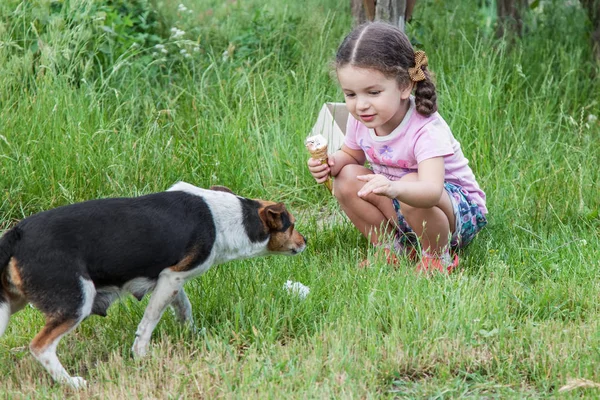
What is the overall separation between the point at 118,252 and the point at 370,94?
5.04 feet

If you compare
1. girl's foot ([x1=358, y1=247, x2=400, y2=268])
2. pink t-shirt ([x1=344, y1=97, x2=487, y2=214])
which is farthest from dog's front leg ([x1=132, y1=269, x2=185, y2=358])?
pink t-shirt ([x1=344, y1=97, x2=487, y2=214])

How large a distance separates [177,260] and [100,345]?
568 mm

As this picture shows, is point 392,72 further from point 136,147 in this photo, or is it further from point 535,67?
point 535,67

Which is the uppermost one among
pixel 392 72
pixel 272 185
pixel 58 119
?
pixel 392 72

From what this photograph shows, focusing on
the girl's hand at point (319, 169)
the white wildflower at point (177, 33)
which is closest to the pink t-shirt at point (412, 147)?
the girl's hand at point (319, 169)

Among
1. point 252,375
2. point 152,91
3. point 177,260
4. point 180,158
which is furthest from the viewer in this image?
point 152,91

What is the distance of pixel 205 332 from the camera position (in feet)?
12.2

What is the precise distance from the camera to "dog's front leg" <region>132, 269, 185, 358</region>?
3.52 meters

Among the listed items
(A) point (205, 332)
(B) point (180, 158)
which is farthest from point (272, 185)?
(A) point (205, 332)

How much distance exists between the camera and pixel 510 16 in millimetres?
7438

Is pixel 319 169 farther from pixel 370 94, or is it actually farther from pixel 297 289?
pixel 297 289

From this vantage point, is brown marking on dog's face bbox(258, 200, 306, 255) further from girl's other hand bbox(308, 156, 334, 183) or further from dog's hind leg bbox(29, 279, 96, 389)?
dog's hind leg bbox(29, 279, 96, 389)

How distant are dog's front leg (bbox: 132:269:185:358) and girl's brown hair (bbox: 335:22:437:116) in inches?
57.0

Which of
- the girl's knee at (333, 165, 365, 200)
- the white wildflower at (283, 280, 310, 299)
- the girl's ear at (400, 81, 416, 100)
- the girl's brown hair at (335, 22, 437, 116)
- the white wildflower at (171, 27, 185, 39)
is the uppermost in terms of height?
the girl's brown hair at (335, 22, 437, 116)
